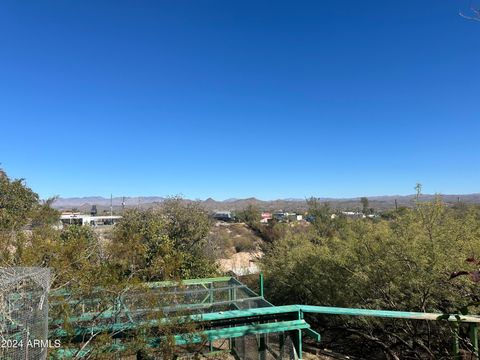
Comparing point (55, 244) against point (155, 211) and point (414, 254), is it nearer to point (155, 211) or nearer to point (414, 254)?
point (414, 254)

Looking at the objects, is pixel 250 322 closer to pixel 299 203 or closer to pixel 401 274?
pixel 401 274

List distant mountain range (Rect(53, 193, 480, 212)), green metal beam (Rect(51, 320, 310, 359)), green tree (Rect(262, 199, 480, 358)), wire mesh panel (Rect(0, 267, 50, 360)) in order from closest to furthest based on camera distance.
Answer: wire mesh panel (Rect(0, 267, 50, 360)) → green metal beam (Rect(51, 320, 310, 359)) → green tree (Rect(262, 199, 480, 358)) → distant mountain range (Rect(53, 193, 480, 212))

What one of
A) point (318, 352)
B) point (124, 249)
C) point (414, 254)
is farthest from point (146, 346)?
point (414, 254)

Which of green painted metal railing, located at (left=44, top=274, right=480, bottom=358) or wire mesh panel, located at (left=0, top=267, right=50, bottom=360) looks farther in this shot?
green painted metal railing, located at (left=44, top=274, right=480, bottom=358)

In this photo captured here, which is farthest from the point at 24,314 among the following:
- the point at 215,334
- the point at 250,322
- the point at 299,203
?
the point at 299,203

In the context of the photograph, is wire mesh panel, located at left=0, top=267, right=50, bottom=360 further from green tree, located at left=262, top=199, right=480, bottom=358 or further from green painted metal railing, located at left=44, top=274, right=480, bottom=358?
green tree, located at left=262, top=199, right=480, bottom=358

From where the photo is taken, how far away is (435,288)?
242 inches

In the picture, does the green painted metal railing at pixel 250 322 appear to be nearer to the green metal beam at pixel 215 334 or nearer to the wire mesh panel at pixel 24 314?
the green metal beam at pixel 215 334

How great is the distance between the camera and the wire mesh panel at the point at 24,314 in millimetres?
2291

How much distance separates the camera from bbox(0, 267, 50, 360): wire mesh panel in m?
2.29

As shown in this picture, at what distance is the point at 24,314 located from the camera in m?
2.49

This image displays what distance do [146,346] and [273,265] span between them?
7.36 meters

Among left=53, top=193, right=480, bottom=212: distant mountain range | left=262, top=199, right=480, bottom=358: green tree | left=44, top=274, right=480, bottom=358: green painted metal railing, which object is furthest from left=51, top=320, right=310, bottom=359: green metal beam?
left=53, top=193, right=480, bottom=212: distant mountain range

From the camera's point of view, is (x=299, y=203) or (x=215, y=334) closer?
(x=215, y=334)
